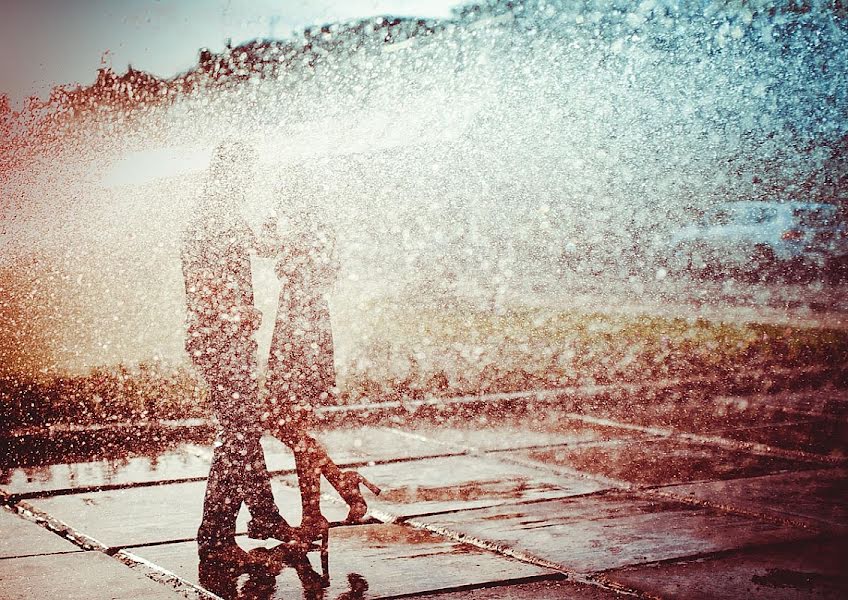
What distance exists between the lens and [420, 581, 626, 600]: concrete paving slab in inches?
147

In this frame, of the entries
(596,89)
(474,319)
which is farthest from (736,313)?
(596,89)

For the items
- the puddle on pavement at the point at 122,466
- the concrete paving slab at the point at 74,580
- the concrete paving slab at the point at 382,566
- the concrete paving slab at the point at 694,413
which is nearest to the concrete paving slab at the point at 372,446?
the puddle on pavement at the point at 122,466

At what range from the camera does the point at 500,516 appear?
16.1 feet

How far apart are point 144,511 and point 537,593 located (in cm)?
213

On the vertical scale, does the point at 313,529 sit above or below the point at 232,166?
below

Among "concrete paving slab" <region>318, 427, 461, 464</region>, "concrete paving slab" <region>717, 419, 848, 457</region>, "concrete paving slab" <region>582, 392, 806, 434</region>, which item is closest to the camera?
"concrete paving slab" <region>318, 427, 461, 464</region>

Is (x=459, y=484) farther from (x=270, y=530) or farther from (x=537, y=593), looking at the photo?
(x=537, y=593)

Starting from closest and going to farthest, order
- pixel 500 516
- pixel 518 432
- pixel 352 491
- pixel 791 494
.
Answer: pixel 352 491
pixel 500 516
pixel 791 494
pixel 518 432

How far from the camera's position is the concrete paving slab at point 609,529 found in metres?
4.28

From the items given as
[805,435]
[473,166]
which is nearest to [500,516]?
[805,435]

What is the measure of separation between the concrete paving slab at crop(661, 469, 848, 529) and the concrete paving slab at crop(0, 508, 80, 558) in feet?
9.80

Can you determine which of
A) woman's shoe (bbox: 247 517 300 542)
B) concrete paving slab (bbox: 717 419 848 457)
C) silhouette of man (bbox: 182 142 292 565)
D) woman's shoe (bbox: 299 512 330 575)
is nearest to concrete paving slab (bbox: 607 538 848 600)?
woman's shoe (bbox: 299 512 330 575)

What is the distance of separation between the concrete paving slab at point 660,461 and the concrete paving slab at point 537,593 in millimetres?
1856

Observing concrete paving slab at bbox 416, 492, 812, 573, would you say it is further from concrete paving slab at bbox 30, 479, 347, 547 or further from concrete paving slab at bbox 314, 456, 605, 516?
concrete paving slab at bbox 30, 479, 347, 547
